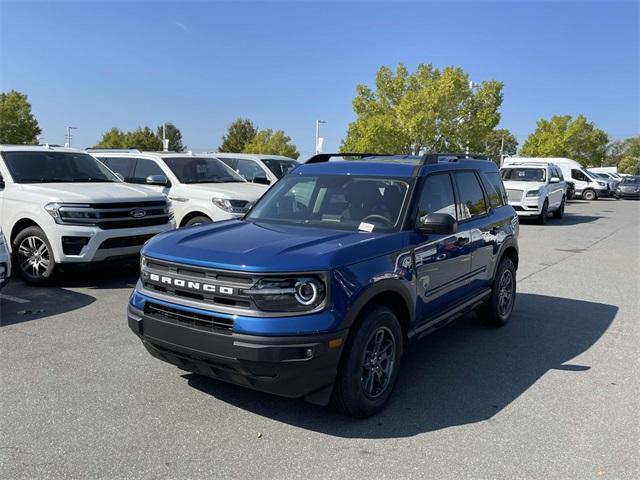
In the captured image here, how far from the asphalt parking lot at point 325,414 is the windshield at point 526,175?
45.5 ft

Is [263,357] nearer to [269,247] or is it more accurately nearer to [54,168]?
[269,247]

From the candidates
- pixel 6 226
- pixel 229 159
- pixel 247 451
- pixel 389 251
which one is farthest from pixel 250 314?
pixel 229 159

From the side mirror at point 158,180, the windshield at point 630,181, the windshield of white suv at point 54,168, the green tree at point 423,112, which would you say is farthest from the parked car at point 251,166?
the windshield at point 630,181

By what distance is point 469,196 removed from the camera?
18.4 ft

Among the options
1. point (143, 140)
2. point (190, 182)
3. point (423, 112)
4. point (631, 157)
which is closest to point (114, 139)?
point (143, 140)

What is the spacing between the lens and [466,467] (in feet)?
10.9

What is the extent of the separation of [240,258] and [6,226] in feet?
18.5

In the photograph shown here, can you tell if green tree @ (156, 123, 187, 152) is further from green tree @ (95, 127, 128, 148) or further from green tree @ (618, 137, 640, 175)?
green tree @ (618, 137, 640, 175)

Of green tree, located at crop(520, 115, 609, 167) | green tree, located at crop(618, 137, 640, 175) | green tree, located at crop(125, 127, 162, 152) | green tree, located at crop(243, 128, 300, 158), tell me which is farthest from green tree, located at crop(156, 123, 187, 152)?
green tree, located at crop(618, 137, 640, 175)

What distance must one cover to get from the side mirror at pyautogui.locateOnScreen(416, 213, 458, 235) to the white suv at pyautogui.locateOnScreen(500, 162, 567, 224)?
47.8 feet

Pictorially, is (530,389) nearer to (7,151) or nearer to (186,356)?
(186,356)

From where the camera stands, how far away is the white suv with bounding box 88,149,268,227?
9.55 meters

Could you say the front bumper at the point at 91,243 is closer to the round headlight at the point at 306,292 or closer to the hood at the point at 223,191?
the hood at the point at 223,191

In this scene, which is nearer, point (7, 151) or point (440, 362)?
point (440, 362)
